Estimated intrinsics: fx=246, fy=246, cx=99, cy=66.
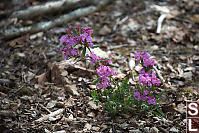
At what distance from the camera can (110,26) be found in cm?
482

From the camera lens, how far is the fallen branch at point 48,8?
4.74 meters

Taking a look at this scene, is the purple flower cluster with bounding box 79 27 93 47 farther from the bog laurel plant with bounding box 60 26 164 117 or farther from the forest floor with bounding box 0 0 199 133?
the forest floor with bounding box 0 0 199 133

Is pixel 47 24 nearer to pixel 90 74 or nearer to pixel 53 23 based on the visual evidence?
pixel 53 23

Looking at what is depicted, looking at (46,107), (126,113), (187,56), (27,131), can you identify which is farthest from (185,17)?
(27,131)

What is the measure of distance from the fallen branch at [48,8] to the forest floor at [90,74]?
138 millimetres

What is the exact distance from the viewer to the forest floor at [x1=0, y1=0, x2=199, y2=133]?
2686 mm

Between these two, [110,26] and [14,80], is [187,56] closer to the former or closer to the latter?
[110,26]

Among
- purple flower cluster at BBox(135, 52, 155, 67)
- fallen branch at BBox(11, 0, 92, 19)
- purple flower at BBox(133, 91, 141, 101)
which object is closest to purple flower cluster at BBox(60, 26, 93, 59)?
purple flower cluster at BBox(135, 52, 155, 67)

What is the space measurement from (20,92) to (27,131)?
0.72m

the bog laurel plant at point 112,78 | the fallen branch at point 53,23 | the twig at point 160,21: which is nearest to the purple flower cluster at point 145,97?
the bog laurel plant at point 112,78
